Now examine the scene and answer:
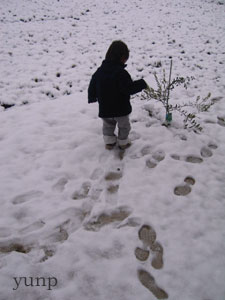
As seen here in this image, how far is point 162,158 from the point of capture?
3090mm

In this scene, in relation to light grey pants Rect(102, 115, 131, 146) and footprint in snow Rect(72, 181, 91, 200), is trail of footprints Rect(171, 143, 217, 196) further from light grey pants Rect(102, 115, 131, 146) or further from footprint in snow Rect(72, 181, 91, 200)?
footprint in snow Rect(72, 181, 91, 200)

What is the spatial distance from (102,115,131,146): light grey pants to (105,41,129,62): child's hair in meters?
0.74

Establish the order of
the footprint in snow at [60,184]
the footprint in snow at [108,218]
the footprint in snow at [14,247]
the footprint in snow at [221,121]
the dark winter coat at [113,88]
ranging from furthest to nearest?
the footprint in snow at [221,121], the footprint in snow at [60,184], the dark winter coat at [113,88], the footprint in snow at [108,218], the footprint in snow at [14,247]

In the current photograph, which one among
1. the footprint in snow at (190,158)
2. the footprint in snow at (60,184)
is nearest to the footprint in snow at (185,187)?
the footprint in snow at (190,158)

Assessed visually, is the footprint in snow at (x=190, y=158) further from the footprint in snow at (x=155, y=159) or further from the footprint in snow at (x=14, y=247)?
the footprint in snow at (x=14, y=247)

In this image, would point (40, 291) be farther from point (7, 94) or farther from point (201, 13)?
point (201, 13)

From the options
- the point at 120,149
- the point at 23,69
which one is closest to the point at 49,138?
the point at 120,149

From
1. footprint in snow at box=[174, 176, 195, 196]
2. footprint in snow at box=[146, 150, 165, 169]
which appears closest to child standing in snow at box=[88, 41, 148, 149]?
footprint in snow at box=[146, 150, 165, 169]

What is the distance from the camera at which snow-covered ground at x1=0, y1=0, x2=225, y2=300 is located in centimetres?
192

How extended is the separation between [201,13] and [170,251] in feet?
35.9

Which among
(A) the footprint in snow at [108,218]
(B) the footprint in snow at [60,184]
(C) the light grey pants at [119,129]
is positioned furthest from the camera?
(C) the light grey pants at [119,129]

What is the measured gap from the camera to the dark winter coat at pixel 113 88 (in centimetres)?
259

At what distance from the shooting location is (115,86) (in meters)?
2.64

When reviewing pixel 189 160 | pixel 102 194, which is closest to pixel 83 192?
pixel 102 194
